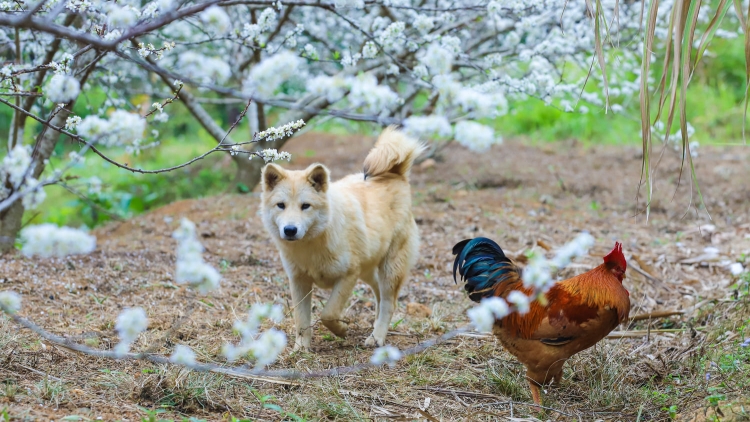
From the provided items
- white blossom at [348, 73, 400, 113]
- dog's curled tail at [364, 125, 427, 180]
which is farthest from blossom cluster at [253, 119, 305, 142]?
dog's curled tail at [364, 125, 427, 180]

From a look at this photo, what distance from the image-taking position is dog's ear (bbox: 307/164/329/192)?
4.86 m

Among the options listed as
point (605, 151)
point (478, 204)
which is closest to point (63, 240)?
point (478, 204)

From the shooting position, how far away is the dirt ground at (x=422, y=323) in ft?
11.8

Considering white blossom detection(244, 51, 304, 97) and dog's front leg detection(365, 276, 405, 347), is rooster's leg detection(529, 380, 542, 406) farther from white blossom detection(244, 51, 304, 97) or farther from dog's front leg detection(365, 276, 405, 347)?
white blossom detection(244, 51, 304, 97)

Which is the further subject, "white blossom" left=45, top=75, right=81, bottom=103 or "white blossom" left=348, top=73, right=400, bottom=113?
"white blossom" left=348, top=73, right=400, bottom=113

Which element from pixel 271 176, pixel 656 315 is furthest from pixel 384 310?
pixel 656 315

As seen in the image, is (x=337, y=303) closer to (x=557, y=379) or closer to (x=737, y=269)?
(x=557, y=379)

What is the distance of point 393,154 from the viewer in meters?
5.54

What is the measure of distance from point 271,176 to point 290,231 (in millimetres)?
544

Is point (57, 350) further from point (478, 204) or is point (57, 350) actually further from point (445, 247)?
point (478, 204)

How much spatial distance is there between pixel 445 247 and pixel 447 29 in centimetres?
232

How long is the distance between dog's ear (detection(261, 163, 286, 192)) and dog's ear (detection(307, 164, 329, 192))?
21 cm

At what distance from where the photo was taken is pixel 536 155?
1232cm

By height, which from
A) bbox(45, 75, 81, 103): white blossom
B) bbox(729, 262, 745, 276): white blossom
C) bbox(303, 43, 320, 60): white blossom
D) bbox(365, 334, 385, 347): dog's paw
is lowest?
bbox(729, 262, 745, 276): white blossom
